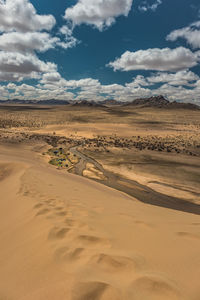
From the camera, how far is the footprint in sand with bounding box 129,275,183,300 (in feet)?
6.12

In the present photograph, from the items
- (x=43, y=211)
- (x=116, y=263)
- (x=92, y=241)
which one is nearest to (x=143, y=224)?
(x=92, y=241)

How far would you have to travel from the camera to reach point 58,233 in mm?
3354

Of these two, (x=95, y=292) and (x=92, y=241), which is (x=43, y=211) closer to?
(x=92, y=241)

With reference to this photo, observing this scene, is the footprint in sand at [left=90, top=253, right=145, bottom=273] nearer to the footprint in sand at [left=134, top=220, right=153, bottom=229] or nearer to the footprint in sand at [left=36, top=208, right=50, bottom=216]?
the footprint in sand at [left=134, top=220, right=153, bottom=229]

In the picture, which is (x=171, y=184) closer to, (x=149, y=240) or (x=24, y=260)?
(x=149, y=240)

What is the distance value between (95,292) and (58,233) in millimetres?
1646

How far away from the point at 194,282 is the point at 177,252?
2.46 feet

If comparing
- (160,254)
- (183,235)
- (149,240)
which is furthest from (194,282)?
(183,235)

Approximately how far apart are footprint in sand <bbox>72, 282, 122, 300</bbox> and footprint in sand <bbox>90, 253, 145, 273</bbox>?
0.37 meters

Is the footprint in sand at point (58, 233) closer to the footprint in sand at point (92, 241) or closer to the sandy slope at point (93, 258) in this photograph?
the sandy slope at point (93, 258)

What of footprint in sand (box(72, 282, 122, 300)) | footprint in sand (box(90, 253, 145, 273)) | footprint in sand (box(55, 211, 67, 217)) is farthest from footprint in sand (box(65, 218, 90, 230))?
footprint in sand (box(72, 282, 122, 300))

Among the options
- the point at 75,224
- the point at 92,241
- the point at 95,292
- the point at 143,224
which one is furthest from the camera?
the point at 143,224

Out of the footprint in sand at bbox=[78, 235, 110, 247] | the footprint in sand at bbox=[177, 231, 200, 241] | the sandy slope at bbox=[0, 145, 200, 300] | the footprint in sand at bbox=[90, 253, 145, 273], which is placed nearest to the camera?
the sandy slope at bbox=[0, 145, 200, 300]

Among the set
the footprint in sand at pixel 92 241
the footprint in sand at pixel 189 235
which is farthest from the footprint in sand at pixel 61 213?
the footprint in sand at pixel 189 235
